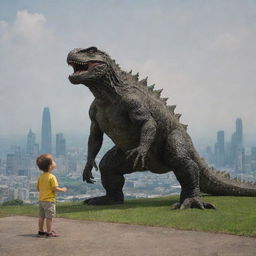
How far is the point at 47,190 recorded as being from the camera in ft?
21.8

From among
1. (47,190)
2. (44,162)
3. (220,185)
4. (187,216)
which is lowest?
(187,216)

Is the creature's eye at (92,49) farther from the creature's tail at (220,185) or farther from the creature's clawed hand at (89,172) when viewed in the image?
the creature's tail at (220,185)

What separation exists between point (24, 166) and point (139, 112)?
153 m

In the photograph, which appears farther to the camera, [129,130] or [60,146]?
[60,146]

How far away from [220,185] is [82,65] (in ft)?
16.7

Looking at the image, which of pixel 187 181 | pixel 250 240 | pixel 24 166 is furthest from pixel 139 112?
pixel 24 166

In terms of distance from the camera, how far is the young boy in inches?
257

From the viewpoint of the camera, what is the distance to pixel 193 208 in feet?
32.0

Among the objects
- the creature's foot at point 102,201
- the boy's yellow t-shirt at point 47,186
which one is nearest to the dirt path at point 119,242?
the boy's yellow t-shirt at point 47,186

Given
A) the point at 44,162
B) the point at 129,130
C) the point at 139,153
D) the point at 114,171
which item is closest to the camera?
the point at 44,162

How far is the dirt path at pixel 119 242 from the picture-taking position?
5.47m

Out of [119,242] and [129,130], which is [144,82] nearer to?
[129,130]

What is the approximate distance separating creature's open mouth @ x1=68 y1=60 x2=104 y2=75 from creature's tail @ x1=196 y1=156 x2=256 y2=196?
4.16 metres

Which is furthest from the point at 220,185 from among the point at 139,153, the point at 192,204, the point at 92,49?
the point at 92,49
